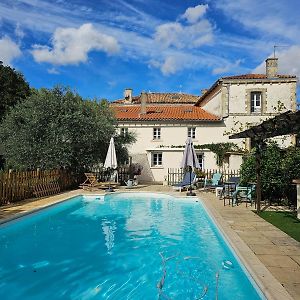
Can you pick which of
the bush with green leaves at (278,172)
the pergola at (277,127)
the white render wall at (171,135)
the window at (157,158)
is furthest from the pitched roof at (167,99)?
the pergola at (277,127)

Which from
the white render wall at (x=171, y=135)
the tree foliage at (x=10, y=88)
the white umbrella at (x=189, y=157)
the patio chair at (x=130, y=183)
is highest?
the tree foliage at (x=10, y=88)

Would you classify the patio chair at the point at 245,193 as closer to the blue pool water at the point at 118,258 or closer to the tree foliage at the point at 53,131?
the blue pool water at the point at 118,258

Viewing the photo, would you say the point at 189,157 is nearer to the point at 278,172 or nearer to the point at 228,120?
the point at 278,172

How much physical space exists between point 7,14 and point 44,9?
304cm

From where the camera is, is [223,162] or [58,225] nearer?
[58,225]

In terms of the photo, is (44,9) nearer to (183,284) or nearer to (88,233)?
(88,233)

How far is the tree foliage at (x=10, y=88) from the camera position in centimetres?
3145

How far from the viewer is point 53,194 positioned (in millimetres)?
18266

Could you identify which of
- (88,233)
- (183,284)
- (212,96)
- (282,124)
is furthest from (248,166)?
(212,96)

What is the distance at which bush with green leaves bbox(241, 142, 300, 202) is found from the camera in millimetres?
13570

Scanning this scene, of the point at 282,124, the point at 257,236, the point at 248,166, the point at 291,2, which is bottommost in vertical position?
the point at 257,236

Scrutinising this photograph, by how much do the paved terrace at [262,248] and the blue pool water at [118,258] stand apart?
0.27 meters

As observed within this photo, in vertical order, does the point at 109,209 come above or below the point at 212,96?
below

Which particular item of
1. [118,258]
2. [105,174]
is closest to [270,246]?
[118,258]
